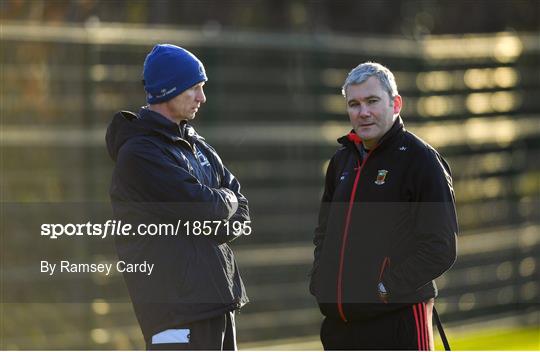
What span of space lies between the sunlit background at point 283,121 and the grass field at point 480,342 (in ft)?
0.05

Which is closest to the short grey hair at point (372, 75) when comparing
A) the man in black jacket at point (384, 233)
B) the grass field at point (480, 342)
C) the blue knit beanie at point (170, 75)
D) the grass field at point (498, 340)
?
the man in black jacket at point (384, 233)

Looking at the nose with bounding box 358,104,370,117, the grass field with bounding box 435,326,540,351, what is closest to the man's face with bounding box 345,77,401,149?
the nose with bounding box 358,104,370,117

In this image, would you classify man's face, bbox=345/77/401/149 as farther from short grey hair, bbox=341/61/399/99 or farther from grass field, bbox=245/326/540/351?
grass field, bbox=245/326/540/351

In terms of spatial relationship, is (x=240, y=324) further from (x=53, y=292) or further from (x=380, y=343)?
(x=380, y=343)

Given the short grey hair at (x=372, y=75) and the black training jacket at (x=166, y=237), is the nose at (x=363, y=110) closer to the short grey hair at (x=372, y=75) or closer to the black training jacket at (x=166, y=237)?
the short grey hair at (x=372, y=75)

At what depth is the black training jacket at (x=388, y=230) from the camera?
3.06m

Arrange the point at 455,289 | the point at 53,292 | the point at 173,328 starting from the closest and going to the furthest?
1. the point at 173,328
2. the point at 53,292
3. the point at 455,289

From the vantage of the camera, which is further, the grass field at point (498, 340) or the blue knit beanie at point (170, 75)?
the grass field at point (498, 340)

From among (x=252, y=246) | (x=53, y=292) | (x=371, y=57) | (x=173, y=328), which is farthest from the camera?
(x=371, y=57)

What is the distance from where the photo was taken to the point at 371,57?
24.4 ft

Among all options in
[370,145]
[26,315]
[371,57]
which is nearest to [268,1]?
[371,57]

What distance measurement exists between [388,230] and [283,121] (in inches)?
153

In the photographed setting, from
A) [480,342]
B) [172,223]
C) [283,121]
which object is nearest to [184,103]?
[172,223]

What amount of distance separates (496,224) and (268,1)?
7.13 ft
